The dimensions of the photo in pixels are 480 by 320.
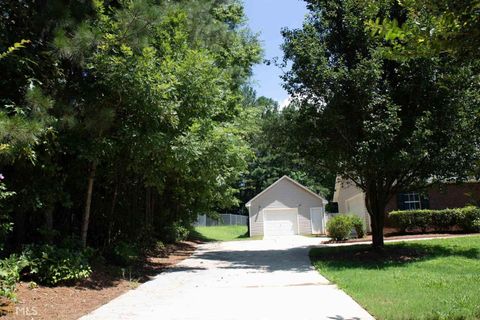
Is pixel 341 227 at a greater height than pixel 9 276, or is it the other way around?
pixel 341 227

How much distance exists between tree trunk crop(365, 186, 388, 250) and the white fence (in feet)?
96.6

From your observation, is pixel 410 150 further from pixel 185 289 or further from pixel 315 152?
pixel 185 289

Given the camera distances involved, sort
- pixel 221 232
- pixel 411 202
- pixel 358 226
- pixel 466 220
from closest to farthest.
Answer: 1. pixel 466 220
2. pixel 411 202
3. pixel 358 226
4. pixel 221 232

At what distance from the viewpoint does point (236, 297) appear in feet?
31.3

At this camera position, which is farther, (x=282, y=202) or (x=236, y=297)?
(x=282, y=202)

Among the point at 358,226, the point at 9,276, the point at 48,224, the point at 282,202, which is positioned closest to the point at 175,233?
the point at 358,226

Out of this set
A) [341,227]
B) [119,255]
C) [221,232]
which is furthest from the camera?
[221,232]

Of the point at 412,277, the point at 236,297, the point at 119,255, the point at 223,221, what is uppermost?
the point at 223,221

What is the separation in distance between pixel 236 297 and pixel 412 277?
4.53 meters

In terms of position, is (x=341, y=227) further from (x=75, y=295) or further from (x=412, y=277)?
(x=75, y=295)

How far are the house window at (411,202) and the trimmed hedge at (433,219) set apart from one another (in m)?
1.36

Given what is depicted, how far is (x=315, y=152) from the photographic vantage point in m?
17.5

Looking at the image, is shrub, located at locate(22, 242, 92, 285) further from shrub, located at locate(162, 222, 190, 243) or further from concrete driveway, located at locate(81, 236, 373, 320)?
shrub, located at locate(162, 222, 190, 243)

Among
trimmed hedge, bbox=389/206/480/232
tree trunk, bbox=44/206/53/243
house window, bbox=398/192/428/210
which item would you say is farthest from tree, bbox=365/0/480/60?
house window, bbox=398/192/428/210
